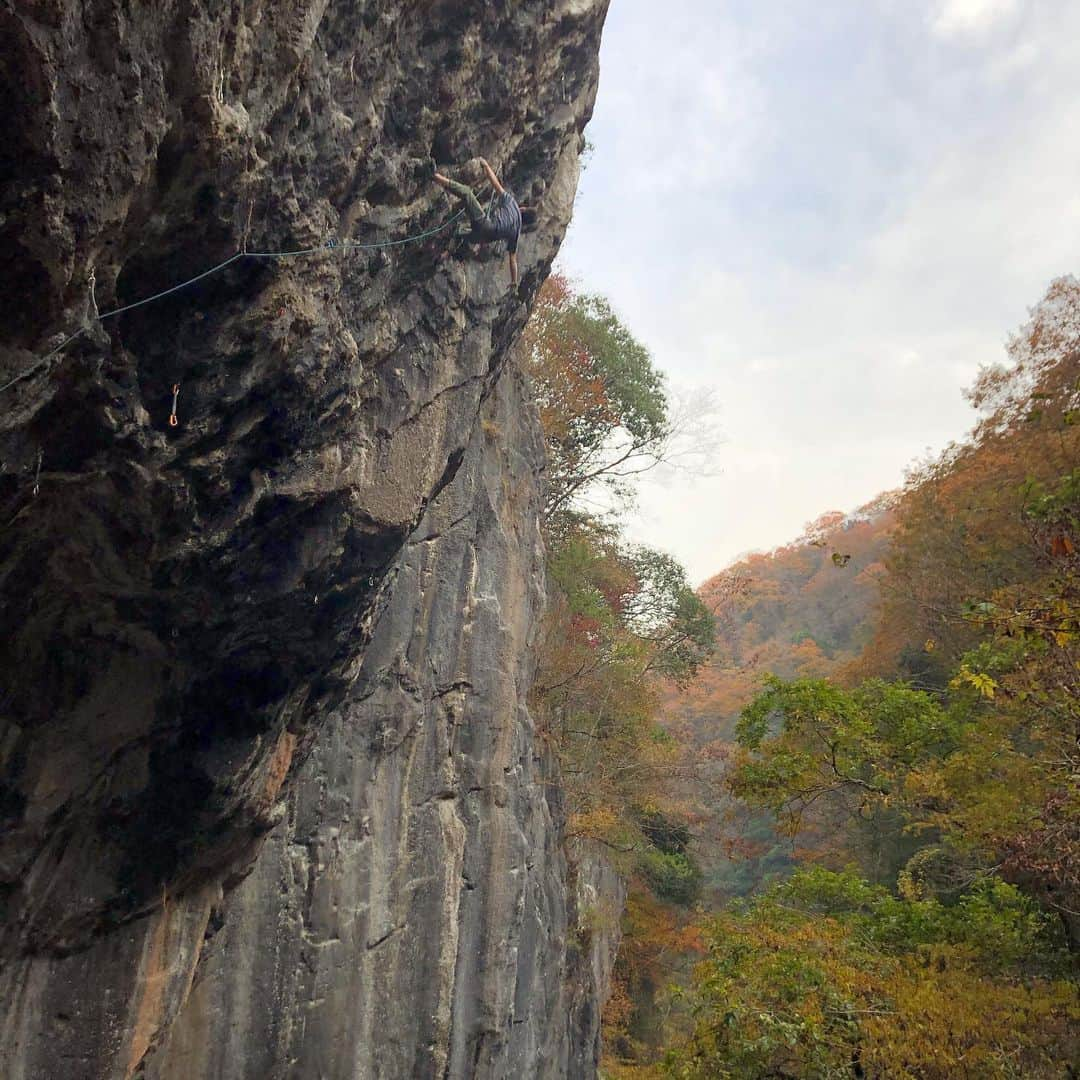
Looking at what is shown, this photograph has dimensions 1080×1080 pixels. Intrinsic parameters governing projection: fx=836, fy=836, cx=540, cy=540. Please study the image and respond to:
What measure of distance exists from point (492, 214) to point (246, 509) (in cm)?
305

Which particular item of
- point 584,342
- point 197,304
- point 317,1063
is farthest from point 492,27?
point 584,342

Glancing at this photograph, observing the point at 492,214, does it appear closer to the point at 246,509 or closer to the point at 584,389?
the point at 246,509

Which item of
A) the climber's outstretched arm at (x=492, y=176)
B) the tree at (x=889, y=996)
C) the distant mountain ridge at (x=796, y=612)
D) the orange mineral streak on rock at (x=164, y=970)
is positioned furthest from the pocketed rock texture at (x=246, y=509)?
the distant mountain ridge at (x=796, y=612)

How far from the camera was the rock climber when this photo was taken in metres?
5.84

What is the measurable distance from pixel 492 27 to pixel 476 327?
2214 mm

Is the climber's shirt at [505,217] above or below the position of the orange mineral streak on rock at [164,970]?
above

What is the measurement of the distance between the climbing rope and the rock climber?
16cm

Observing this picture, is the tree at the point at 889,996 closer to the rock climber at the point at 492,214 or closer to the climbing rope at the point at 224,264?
the rock climber at the point at 492,214

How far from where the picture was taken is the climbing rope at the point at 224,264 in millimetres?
3367

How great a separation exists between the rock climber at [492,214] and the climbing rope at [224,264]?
0.51 feet

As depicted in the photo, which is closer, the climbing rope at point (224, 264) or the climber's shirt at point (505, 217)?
the climbing rope at point (224, 264)

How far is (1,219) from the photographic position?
9.73 ft

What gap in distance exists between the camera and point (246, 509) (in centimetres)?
495

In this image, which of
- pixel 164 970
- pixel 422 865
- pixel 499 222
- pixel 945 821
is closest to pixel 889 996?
pixel 945 821
